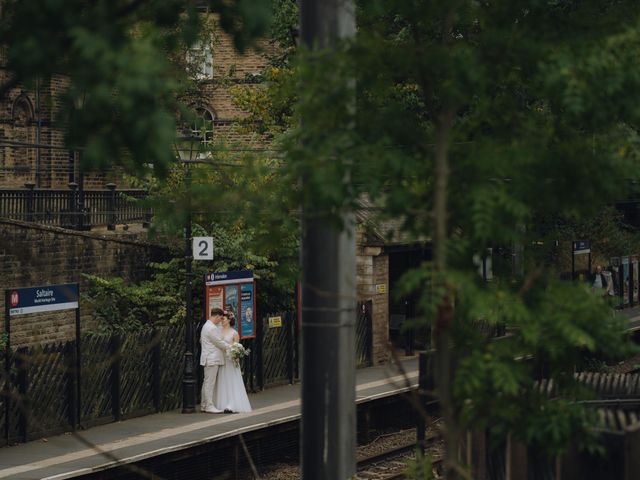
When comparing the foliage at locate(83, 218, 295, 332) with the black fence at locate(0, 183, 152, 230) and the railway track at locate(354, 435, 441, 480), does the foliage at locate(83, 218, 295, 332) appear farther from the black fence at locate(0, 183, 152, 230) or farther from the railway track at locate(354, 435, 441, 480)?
the railway track at locate(354, 435, 441, 480)

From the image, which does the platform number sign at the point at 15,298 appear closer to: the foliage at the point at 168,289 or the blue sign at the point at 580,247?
the foliage at the point at 168,289

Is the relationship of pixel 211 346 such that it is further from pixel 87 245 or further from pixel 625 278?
pixel 625 278

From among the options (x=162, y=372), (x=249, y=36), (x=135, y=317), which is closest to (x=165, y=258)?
(x=135, y=317)

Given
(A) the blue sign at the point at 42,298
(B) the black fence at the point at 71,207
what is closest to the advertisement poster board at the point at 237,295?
(B) the black fence at the point at 71,207

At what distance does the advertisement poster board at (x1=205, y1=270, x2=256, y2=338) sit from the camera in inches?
898

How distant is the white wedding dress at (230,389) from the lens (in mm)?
21016

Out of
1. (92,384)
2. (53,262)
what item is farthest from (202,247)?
(53,262)

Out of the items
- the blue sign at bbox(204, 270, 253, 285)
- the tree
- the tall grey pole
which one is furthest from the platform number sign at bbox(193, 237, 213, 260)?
the tree

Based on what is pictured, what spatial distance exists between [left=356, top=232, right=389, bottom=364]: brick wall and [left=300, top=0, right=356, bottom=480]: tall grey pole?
21012 millimetres

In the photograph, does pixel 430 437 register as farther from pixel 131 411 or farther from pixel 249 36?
pixel 249 36

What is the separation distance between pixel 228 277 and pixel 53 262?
3567 mm

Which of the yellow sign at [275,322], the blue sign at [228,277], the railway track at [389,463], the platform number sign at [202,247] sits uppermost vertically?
the platform number sign at [202,247]

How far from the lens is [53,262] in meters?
24.5

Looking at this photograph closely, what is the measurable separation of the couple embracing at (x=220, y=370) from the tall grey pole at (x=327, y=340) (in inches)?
547
